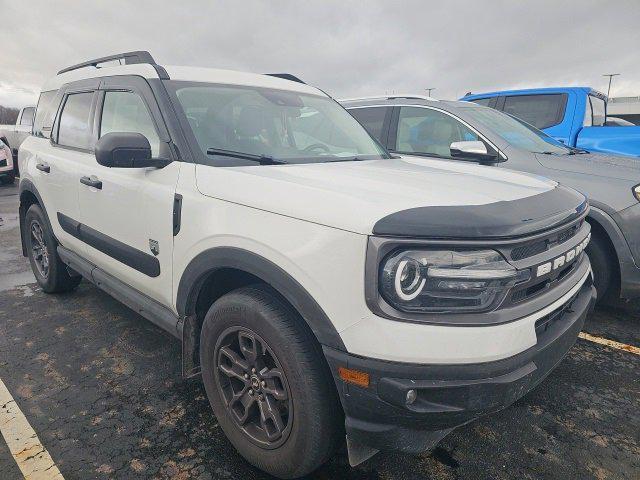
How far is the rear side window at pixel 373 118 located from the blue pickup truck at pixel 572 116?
2875 mm

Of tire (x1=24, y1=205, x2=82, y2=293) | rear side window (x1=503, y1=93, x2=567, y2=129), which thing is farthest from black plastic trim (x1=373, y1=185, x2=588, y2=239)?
rear side window (x1=503, y1=93, x2=567, y2=129)

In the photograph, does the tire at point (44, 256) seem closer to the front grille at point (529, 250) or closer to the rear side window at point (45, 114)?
the rear side window at point (45, 114)

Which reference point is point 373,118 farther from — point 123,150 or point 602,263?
point 123,150

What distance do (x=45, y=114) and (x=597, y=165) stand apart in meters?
4.76

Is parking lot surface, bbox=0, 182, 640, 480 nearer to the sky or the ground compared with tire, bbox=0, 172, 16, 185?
nearer to the ground

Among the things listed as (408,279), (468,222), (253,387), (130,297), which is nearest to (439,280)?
(408,279)

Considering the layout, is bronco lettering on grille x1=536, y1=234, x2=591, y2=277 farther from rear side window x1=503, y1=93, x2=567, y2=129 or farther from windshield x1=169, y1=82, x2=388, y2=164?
rear side window x1=503, y1=93, x2=567, y2=129

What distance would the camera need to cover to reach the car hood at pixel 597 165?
3.54m

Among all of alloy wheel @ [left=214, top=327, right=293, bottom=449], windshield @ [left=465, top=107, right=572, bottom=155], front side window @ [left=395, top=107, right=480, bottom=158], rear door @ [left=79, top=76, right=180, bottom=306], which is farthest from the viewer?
front side window @ [left=395, top=107, right=480, bottom=158]

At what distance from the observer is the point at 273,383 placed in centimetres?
187

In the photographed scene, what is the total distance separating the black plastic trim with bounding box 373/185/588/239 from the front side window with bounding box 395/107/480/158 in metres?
2.77

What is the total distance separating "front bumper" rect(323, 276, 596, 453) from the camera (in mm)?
1498

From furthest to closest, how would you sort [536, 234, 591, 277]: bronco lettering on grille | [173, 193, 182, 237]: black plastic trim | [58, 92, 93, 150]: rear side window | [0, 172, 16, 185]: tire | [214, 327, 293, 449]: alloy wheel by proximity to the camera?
[0, 172, 16, 185]: tire
[58, 92, 93, 150]: rear side window
[173, 193, 182, 237]: black plastic trim
[214, 327, 293, 449]: alloy wheel
[536, 234, 591, 277]: bronco lettering on grille

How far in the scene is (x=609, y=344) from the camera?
10.8ft
